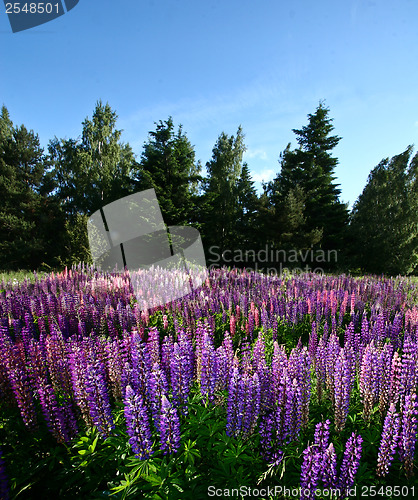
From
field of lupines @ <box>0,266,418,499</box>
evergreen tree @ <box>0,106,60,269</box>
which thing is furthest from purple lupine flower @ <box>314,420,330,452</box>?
evergreen tree @ <box>0,106,60,269</box>

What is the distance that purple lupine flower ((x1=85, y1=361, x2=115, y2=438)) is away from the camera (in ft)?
7.91

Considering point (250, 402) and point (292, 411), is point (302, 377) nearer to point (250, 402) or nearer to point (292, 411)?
point (292, 411)

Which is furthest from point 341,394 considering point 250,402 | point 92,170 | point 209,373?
point 92,170

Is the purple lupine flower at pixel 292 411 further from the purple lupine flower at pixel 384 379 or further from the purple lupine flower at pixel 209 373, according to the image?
the purple lupine flower at pixel 384 379

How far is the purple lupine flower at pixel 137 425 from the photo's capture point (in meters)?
1.97

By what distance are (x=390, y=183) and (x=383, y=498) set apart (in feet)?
97.0

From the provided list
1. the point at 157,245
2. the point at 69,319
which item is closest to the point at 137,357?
the point at 69,319

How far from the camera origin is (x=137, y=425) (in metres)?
2.03

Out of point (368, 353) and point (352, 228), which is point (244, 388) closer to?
point (368, 353)

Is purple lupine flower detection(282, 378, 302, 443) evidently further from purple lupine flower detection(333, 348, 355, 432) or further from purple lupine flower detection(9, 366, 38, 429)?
purple lupine flower detection(9, 366, 38, 429)

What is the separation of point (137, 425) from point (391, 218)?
97.1 ft

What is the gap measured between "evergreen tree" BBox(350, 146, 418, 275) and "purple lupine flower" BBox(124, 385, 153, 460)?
94.3 ft

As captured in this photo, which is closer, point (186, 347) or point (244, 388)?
point (244, 388)

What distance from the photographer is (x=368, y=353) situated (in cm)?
303
